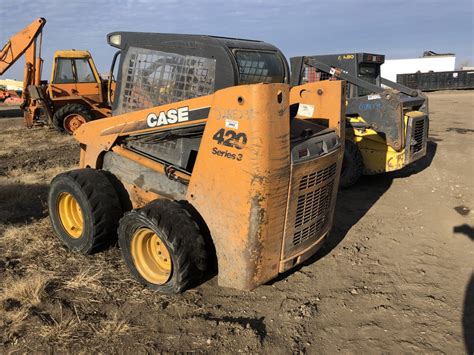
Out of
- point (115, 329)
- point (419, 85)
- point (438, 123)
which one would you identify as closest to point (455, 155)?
point (438, 123)

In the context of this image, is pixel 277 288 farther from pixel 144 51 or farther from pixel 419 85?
pixel 419 85

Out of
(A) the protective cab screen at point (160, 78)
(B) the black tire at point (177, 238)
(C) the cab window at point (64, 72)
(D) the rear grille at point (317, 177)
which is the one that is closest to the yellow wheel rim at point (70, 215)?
(A) the protective cab screen at point (160, 78)

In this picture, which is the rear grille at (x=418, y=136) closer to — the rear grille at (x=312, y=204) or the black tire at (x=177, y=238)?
the rear grille at (x=312, y=204)

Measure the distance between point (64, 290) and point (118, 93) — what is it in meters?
1.94

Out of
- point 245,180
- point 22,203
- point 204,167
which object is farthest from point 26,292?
point 22,203

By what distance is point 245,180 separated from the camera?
2924mm

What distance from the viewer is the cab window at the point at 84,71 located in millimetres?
12555

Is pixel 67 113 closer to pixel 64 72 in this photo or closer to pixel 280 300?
pixel 64 72

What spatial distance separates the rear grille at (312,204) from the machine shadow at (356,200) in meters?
0.60

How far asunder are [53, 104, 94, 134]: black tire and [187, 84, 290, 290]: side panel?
10129mm

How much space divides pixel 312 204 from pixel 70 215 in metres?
2.61

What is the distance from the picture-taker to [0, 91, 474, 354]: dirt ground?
2918 mm

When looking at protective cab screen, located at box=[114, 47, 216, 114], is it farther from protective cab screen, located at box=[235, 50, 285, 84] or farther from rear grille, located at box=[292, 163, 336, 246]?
rear grille, located at box=[292, 163, 336, 246]

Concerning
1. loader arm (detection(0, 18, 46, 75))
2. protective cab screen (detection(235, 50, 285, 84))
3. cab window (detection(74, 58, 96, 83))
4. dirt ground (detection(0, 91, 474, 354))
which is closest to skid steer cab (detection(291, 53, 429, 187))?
dirt ground (detection(0, 91, 474, 354))
